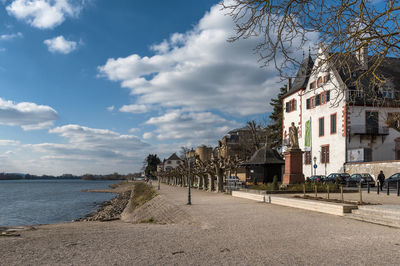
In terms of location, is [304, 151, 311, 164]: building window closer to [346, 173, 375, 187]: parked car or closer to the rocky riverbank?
[346, 173, 375, 187]: parked car

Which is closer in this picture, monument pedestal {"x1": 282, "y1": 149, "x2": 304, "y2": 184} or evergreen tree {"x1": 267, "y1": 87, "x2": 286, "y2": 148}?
monument pedestal {"x1": 282, "y1": 149, "x2": 304, "y2": 184}

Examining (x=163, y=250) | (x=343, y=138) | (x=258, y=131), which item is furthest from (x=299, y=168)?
(x=258, y=131)

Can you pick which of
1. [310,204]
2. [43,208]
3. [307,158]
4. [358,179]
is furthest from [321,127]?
[43,208]

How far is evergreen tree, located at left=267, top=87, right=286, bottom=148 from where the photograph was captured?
63938 mm

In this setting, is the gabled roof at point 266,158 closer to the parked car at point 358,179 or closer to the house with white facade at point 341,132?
the parked car at point 358,179

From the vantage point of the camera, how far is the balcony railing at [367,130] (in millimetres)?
40562

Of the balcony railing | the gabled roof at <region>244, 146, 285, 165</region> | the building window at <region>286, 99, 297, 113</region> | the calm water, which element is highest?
the building window at <region>286, 99, 297, 113</region>

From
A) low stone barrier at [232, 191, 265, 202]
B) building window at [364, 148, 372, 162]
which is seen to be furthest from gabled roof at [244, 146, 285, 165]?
building window at [364, 148, 372, 162]

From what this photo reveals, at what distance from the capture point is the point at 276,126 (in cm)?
6519

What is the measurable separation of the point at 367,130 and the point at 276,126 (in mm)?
25043

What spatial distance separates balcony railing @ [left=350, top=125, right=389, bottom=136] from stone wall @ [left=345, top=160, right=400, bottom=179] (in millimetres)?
3930

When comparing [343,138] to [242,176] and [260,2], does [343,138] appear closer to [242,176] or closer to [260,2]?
[242,176]

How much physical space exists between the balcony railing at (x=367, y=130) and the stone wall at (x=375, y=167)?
3930 millimetres

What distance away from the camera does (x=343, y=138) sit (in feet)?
136
